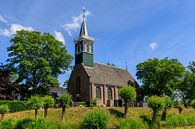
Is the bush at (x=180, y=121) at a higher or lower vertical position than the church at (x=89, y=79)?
lower

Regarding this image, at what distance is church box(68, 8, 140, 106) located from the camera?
57.0 metres

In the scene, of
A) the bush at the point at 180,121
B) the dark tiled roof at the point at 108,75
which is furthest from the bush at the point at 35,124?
the dark tiled roof at the point at 108,75

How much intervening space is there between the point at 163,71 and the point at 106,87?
11766 mm

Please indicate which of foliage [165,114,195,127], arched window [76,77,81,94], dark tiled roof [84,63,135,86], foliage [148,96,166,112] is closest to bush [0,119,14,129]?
foliage [148,96,166,112]

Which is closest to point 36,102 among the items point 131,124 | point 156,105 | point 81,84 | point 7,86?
point 131,124

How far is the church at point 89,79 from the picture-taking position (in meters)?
57.0

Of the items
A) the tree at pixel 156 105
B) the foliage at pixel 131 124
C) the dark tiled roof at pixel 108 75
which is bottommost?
the foliage at pixel 131 124

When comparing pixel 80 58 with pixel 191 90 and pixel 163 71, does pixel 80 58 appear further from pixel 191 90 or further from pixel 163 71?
pixel 191 90

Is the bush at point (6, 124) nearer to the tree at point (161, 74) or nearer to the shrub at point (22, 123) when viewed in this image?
the shrub at point (22, 123)

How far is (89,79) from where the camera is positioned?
186 ft

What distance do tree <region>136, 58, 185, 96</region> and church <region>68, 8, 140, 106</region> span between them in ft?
19.8

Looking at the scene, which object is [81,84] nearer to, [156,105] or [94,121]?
[156,105]

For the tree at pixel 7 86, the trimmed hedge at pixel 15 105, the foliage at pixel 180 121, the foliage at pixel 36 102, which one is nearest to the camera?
the foliage at pixel 36 102

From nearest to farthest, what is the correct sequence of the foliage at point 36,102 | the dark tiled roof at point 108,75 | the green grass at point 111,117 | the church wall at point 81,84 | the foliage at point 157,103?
the foliage at point 36,102 < the green grass at point 111,117 < the foliage at point 157,103 < the church wall at point 81,84 < the dark tiled roof at point 108,75
